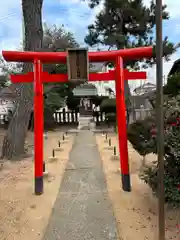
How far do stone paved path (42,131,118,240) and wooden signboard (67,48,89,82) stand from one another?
6.55 feet

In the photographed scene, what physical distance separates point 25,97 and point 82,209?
13.8 ft

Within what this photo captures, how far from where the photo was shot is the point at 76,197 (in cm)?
411

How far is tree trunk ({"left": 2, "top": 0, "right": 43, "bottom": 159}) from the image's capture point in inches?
266

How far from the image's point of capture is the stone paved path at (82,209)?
3006mm

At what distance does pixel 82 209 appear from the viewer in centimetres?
366

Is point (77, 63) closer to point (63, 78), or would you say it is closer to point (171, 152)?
point (63, 78)

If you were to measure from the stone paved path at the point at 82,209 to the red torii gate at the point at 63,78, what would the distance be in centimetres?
59

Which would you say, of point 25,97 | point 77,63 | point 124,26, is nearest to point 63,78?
point 77,63

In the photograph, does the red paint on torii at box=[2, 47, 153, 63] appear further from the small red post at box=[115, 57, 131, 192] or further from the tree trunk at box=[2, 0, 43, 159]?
the tree trunk at box=[2, 0, 43, 159]

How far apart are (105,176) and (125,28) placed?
10.1m

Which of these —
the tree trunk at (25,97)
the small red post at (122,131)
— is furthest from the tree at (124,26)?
the small red post at (122,131)

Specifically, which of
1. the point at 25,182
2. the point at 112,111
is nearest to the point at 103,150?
the point at 25,182

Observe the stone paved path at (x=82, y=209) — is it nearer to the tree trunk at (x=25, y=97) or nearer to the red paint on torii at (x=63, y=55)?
the tree trunk at (x=25, y=97)

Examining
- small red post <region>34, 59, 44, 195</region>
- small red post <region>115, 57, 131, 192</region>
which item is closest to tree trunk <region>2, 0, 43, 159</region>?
small red post <region>34, 59, 44, 195</region>
